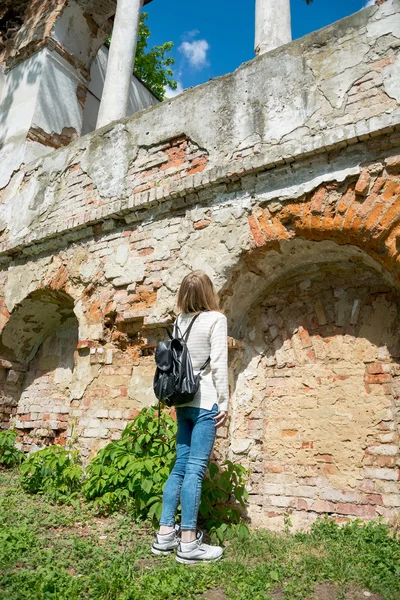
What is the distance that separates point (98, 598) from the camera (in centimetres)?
218

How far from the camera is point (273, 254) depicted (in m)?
4.04

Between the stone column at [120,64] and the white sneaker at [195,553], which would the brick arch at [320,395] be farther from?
the stone column at [120,64]

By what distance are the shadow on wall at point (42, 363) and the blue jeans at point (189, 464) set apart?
3157mm

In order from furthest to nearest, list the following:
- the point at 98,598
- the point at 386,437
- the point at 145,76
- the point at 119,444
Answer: the point at 145,76 → the point at 119,444 → the point at 386,437 → the point at 98,598

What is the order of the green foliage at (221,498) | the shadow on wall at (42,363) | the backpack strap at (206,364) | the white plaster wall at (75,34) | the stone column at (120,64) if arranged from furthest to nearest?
the white plaster wall at (75,34)
the stone column at (120,64)
the shadow on wall at (42,363)
the green foliage at (221,498)
the backpack strap at (206,364)

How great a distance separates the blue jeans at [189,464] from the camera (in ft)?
8.91

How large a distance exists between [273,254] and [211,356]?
4.83 feet

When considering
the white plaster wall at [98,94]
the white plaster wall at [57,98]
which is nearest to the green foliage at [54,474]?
the white plaster wall at [57,98]

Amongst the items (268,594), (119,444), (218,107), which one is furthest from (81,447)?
(218,107)

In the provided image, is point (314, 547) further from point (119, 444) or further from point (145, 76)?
point (145, 76)

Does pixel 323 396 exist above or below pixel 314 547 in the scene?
above

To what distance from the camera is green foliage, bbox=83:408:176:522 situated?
11.1ft

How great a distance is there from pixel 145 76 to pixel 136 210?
11668mm

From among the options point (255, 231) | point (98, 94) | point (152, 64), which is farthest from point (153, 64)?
point (255, 231)
